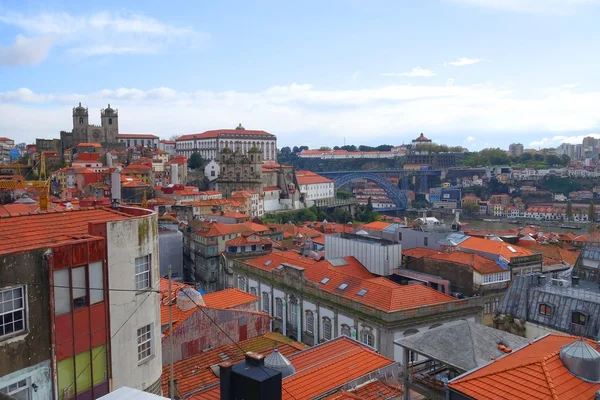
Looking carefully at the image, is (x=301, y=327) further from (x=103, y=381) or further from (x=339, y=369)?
(x=103, y=381)

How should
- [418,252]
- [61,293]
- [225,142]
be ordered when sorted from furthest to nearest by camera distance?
[225,142]
[418,252]
[61,293]

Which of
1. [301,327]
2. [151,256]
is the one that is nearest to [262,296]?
[301,327]

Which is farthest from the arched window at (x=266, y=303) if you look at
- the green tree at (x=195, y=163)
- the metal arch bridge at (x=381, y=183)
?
the metal arch bridge at (x=381, y=183)

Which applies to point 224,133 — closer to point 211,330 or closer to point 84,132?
point 84,132

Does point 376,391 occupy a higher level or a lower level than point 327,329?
higher

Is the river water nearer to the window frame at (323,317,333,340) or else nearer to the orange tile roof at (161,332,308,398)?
the window frame at (323,317,333,340)

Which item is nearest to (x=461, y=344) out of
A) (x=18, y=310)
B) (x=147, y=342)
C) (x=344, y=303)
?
(x=147, y=342)

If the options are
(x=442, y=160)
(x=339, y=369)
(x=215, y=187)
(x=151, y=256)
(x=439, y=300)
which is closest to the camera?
(x=151, y=256)
